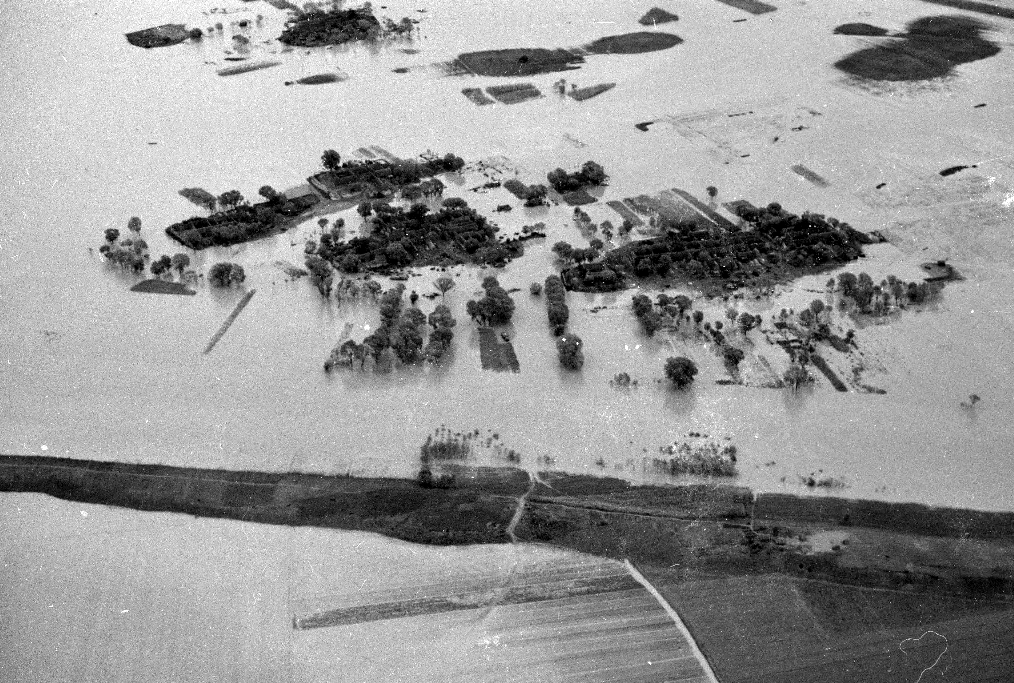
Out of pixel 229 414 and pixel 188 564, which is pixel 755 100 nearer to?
pixel 229 414

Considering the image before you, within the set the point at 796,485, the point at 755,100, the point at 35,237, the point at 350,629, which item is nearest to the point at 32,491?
the point at 350,629

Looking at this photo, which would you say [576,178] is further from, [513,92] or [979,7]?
[979,7]

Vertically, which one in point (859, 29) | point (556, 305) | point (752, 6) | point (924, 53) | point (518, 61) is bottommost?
point (556, 305)

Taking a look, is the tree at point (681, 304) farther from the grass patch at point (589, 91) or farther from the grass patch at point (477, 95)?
the grass patch at point (477, 95)

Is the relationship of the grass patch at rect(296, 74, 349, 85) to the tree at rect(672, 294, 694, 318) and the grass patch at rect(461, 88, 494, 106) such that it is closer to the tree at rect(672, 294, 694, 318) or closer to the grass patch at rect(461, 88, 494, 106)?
the grass patch at rect(461, 88, 494, 106)

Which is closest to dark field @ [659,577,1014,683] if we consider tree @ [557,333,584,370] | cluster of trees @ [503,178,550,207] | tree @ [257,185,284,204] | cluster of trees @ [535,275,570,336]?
tree @ [557,333,584,370]

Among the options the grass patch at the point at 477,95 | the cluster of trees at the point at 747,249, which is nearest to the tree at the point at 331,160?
the grass patch at the point at 477,95

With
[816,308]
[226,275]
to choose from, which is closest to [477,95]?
[226,275]
